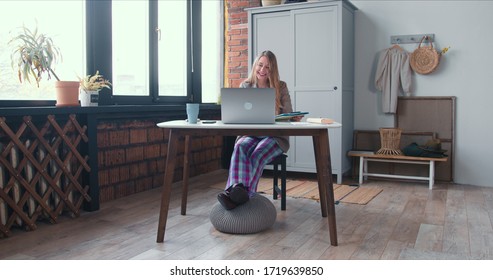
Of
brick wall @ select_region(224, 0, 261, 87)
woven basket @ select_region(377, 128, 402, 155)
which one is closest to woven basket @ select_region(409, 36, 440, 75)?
woven basket @ select_region(377, 128, 402, 155)

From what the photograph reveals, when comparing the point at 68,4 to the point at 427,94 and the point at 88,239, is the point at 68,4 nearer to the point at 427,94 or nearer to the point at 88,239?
the point at 88,239

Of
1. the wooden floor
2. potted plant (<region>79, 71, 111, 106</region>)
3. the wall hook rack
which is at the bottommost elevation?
the wooden floor

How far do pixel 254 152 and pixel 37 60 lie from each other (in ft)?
5.14

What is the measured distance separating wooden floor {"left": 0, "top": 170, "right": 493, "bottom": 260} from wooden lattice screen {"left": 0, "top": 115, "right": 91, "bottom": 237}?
12 cm

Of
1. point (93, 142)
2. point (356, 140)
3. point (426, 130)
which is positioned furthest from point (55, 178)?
point (426, 130)

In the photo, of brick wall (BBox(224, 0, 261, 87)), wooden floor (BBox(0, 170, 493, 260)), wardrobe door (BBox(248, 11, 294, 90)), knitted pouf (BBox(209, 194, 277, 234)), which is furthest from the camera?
brick wall (BBox(224, 0, 261, 87))

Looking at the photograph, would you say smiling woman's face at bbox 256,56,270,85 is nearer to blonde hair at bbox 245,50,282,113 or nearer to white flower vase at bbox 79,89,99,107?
blonde hair at bbox 245,50,282,113

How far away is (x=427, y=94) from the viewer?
4797mm

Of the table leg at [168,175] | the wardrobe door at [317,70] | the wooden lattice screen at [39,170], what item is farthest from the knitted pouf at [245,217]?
the wardrobe door at [317,70]

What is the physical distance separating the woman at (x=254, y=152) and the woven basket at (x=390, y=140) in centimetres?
166

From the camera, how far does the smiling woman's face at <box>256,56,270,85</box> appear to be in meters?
3.30

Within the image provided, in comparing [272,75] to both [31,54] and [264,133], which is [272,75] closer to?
[264,133]

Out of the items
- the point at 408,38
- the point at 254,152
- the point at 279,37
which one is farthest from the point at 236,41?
the point at 254,152
